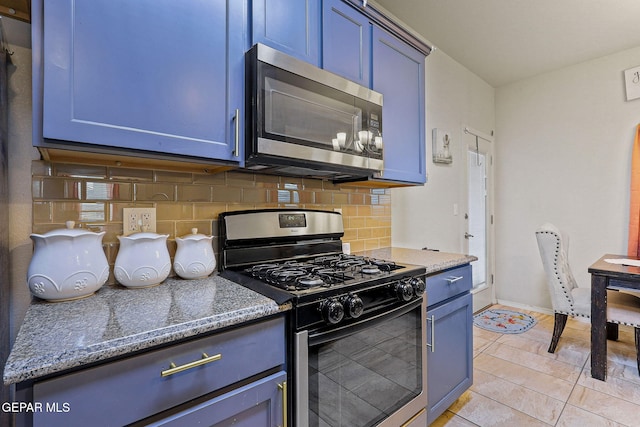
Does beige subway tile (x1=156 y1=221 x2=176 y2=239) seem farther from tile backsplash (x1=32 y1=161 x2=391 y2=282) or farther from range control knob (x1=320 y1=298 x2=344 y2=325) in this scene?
range control knob (x1=320 y1=298 x2=344 y2=325)

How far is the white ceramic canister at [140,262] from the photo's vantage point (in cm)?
108

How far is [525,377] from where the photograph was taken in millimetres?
2203

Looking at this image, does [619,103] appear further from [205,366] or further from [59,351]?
[59,351]

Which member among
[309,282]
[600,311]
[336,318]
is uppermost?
[309,282]

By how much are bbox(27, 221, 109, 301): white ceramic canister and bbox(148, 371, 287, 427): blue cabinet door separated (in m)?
0.50

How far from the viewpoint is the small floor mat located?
3.07 metres

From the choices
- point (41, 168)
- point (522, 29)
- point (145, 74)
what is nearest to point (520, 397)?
point (145, 74)

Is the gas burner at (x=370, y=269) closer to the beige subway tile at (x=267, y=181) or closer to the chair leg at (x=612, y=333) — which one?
the beige subway tile at (x=267, y=181)

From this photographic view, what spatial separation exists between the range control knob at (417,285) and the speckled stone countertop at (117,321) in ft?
2.18

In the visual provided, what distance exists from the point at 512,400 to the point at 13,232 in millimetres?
2704

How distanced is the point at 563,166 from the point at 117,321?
4.34 meters

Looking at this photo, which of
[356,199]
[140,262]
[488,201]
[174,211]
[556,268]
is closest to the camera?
[140,262]

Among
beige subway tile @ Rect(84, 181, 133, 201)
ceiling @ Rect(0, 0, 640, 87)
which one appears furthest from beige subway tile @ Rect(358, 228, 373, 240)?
ceiling @ Rect(0, 0, 640, 87)

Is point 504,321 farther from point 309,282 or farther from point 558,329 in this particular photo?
point 309,282
